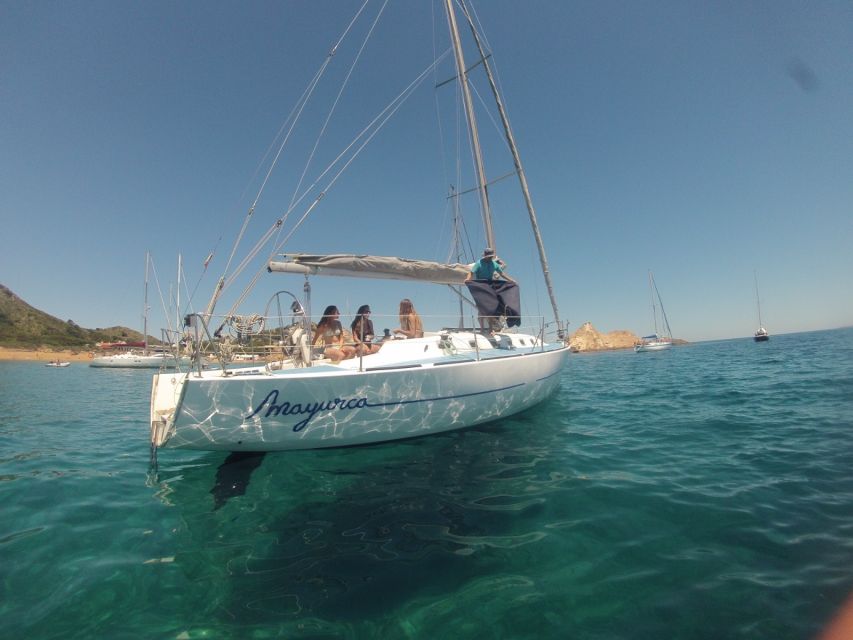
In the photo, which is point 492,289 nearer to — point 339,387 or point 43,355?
point 339,387

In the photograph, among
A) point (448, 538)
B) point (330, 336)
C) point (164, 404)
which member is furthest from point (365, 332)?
point (448, 538)

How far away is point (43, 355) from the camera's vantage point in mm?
48938

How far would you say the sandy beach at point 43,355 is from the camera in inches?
1857

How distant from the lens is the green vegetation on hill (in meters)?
53.4

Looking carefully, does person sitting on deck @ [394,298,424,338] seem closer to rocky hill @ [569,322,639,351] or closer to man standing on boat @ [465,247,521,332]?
man standing on boat @ [465,247,521,332]

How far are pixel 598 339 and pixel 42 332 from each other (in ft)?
318

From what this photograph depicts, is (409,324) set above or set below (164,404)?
above

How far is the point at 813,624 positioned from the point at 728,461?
9.77 ft

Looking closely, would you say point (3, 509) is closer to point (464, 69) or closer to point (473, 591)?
point (473, 591)

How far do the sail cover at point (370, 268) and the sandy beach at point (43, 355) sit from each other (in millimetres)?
62051

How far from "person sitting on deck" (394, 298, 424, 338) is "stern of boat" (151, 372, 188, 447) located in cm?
380

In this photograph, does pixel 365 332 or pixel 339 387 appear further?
pixel 365 332

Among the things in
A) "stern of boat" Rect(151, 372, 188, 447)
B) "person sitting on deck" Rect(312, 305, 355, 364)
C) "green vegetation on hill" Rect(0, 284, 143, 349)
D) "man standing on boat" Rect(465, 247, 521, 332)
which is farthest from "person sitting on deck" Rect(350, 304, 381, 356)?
"green vegetation on hill" Rect(0, 284, 143, 349)

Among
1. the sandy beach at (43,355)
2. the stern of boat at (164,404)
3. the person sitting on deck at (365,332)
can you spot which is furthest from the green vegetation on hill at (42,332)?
the person sitting on deck at (365,332)
